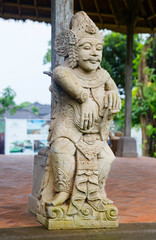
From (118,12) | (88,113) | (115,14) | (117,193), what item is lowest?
(117,193)

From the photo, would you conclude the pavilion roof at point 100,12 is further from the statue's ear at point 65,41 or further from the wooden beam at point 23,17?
the statue's ear at point 65,41

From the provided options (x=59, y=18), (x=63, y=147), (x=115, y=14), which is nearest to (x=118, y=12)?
(x=115, y=14)

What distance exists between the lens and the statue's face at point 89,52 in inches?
138

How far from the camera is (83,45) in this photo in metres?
3.50

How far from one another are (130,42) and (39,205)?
813cm

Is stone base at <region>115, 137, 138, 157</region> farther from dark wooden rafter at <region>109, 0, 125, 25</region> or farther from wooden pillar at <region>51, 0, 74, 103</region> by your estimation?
wooden pillar at <region>51, 0, 74, 103</region>

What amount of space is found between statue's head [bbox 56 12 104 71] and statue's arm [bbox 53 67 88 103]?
0.56ft

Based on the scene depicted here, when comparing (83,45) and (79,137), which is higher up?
(83,45)

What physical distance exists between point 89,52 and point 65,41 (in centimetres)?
25

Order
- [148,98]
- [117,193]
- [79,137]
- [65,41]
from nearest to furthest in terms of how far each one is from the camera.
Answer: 1. [79,137]
2. [65,41]
3. [117,193]
4. [148,98]

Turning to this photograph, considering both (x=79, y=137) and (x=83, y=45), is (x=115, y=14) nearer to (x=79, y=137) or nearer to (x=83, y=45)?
(x=83, y=45)

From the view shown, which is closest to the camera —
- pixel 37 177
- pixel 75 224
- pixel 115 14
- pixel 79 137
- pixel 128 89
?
pixel 75 224

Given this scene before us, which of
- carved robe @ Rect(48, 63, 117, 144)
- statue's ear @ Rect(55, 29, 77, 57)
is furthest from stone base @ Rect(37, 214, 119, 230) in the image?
statue's ear @ Rect(55, 29, 77, 57)

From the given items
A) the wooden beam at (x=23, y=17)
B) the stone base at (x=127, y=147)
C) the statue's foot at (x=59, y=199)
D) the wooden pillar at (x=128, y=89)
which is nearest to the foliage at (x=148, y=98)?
the wooden pillar at (x=128, y=89)
